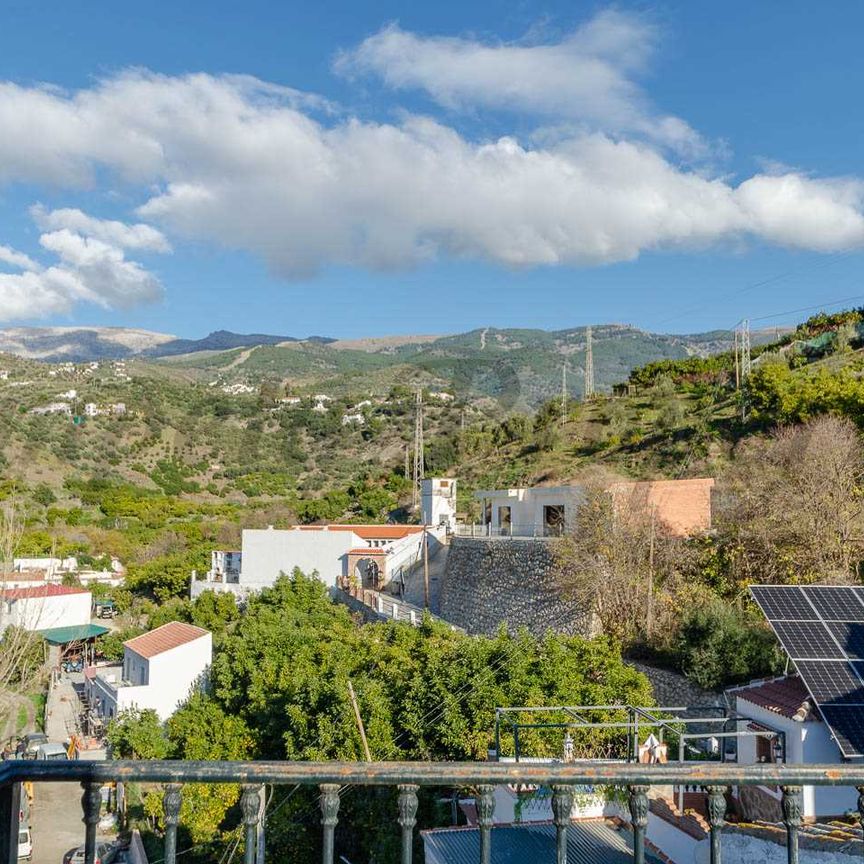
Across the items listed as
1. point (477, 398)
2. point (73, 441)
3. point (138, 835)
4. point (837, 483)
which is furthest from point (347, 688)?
point (477, 398)

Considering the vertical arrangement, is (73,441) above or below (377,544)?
above

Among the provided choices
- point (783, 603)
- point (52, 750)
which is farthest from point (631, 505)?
point (52, 750)

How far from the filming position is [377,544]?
115 ft

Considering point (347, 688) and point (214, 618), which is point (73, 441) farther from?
point (347, 688)

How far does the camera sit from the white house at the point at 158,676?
22692 mm

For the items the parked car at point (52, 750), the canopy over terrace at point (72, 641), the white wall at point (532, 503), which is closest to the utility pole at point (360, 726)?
the white wall at point (532, 503)

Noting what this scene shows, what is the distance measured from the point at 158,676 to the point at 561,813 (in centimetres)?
2294

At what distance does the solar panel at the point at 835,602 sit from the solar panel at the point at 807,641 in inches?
13.4

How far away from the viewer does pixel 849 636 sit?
10406 mm

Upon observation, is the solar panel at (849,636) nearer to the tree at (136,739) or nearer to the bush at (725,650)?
the bush at (725,650)

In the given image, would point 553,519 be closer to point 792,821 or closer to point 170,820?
point 792,821

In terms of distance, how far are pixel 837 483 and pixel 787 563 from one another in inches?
87.3

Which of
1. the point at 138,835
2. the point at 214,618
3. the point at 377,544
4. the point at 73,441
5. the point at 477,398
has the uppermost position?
the point at 477,398

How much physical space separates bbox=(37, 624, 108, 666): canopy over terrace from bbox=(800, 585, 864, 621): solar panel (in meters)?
27.7
